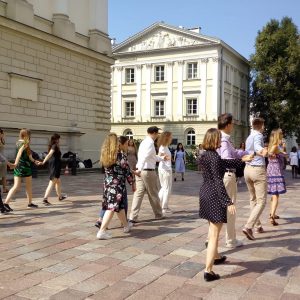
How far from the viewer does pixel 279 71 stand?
4566 cm

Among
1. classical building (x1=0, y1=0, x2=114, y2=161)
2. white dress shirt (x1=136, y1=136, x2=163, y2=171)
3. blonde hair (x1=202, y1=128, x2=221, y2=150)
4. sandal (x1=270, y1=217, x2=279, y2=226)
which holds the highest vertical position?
classical building (x1=0, y1=0, x2=114, y2=161)

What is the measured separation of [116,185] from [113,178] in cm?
12

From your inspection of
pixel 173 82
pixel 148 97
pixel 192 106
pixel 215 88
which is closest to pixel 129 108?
pixel 148 97

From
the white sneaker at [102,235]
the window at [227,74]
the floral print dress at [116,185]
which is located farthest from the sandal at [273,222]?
the window at [227,74]

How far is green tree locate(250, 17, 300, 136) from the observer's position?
45.8 metres

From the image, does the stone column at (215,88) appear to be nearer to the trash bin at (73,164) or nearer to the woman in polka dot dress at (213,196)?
the trash bin at (73,164)

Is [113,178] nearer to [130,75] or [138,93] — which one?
[138,93]

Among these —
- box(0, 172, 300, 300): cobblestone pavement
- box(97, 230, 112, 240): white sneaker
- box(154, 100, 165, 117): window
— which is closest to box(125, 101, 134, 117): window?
box(154, 100, 165, 117): window

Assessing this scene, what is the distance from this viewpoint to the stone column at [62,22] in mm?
22391

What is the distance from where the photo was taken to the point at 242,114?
56.1m

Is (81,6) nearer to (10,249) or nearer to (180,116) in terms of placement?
(10,249)

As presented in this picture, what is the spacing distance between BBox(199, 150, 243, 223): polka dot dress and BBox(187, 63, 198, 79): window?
43.8 metres

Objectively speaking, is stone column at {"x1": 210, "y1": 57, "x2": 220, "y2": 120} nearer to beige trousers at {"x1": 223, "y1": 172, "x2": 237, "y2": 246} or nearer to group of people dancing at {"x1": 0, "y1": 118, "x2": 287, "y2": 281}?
group of people dancing at {"x1": 0, "y1": 118, "x2": 287, "y2": 281}

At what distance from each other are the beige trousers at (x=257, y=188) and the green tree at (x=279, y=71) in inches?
1611
